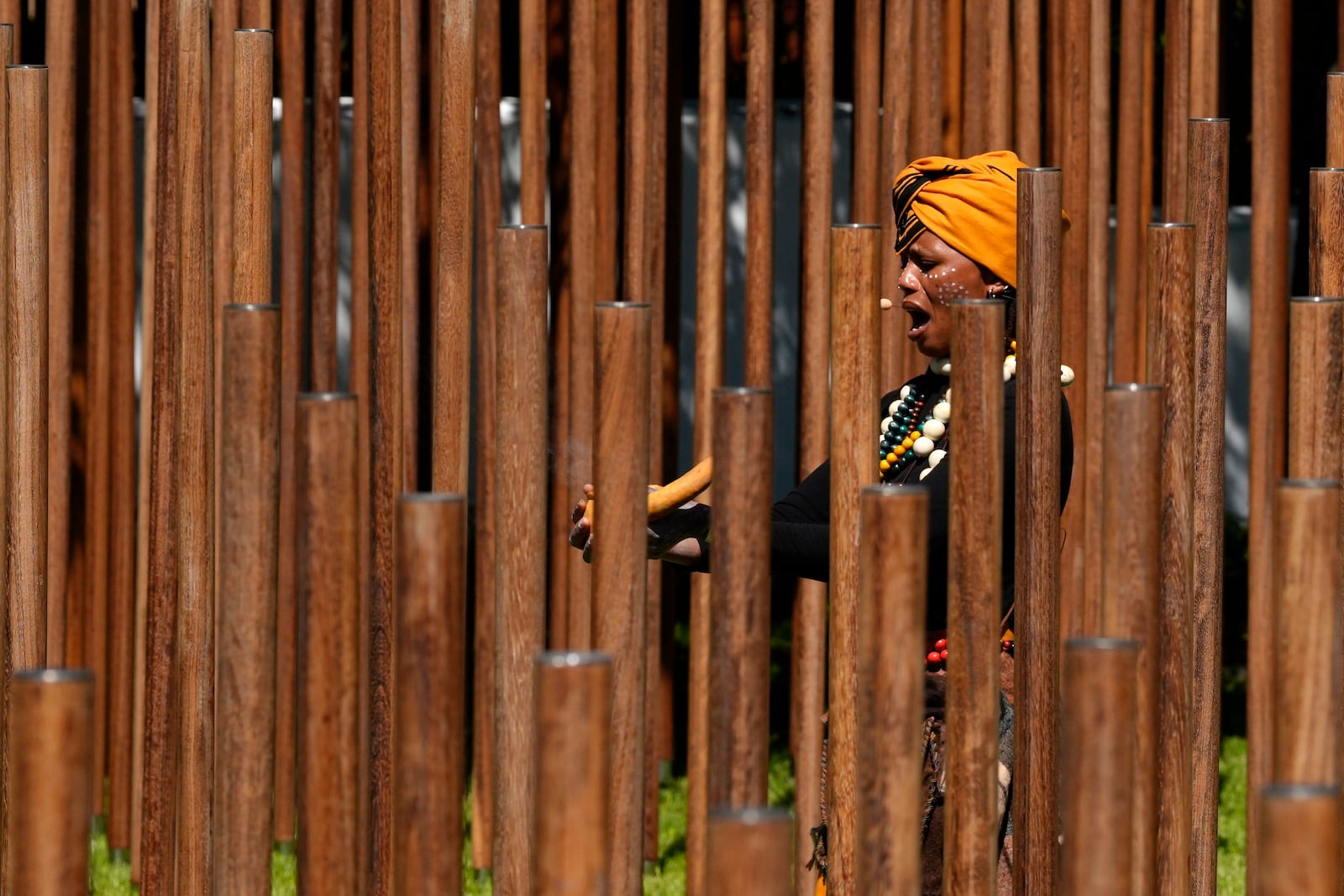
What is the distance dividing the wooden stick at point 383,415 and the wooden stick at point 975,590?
44 cm

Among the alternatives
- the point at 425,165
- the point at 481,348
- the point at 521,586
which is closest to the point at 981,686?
the point at 521,586

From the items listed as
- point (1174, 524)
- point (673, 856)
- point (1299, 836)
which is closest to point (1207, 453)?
point (1174, 524)

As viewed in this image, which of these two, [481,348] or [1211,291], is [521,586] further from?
[481,348]

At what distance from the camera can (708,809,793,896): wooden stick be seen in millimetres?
981

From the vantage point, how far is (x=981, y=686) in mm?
1268

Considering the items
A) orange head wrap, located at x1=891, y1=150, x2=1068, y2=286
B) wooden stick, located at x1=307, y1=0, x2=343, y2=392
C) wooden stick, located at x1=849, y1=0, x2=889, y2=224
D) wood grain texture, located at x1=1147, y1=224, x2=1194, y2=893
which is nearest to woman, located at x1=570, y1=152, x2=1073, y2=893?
orange head wrap, located at x1=891, y1=150, x2=1068, y2=286

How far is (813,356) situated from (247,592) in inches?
55.4

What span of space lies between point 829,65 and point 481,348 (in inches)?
23.9

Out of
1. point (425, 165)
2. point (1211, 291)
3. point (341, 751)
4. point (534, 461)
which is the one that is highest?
point (425, 165)

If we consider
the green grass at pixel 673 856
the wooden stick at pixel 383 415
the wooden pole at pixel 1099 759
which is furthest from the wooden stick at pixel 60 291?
the wooden pole at pixel 1099 759

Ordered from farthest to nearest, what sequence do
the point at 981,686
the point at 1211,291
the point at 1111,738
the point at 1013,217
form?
1. the point at 1013,217
2. the point at 1211,291
3. the point at 981,686
4. the point at 1111,738

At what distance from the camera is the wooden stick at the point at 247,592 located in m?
1.17

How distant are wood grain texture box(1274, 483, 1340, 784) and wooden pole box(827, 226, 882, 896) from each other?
0.29m

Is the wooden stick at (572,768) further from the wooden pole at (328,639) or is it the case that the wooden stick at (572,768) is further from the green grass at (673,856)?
the green grass at (673,856)
